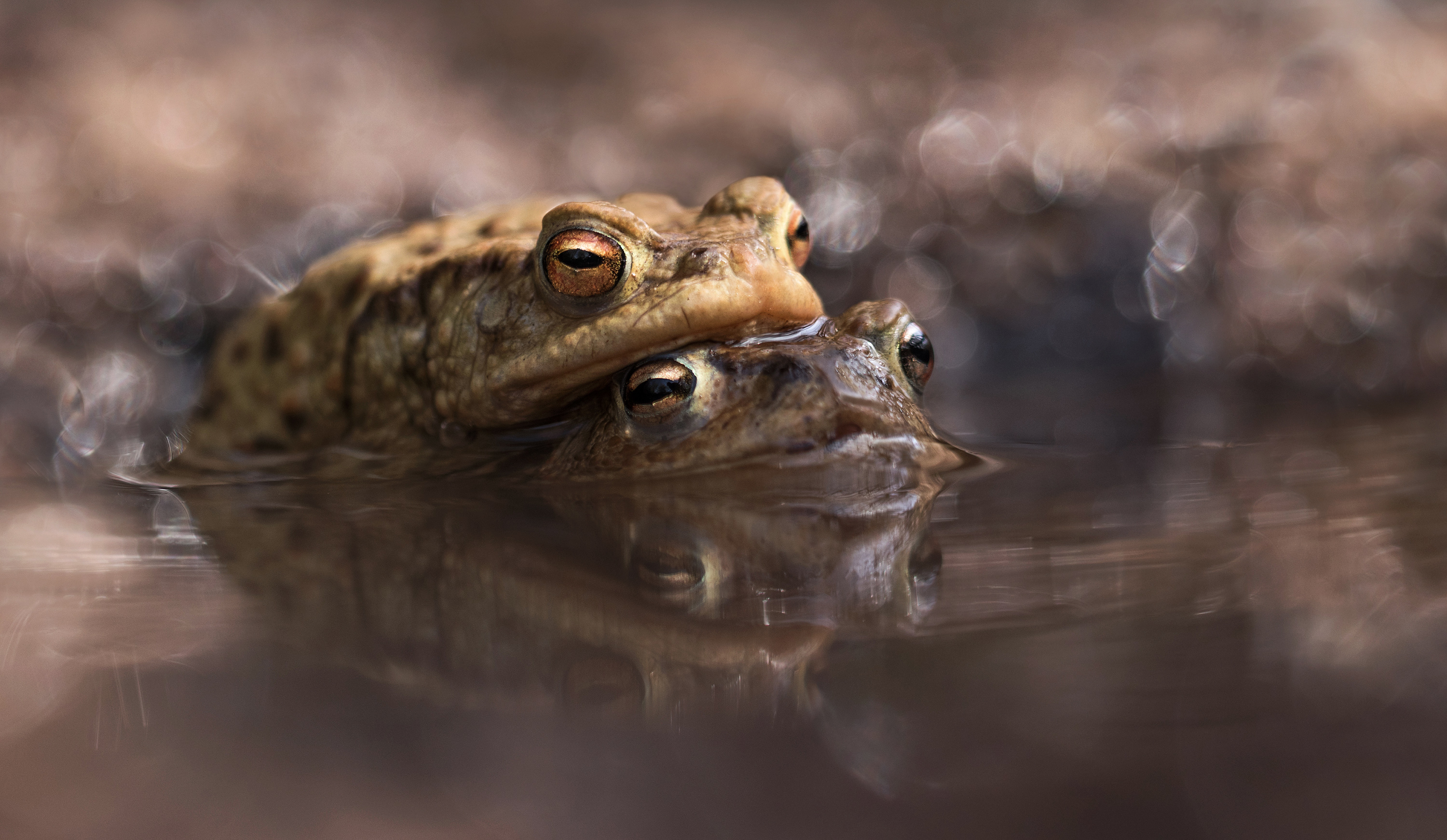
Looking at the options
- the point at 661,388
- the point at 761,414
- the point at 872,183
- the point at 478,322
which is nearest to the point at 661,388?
the point at 661,388

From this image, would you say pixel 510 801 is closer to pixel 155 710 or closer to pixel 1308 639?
pixel 155 710

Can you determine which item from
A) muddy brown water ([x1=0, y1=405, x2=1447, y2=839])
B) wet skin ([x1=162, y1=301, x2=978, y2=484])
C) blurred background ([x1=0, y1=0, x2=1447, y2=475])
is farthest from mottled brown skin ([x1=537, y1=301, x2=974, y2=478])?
blurred background ([x1=0, y1=0, x2=1447, y2=475])

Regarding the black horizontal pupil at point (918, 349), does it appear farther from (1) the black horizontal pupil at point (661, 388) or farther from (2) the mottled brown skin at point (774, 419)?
(1) the black horizontal pupil at point (661, 388)

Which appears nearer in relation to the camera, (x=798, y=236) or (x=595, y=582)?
(x=595, y=582)

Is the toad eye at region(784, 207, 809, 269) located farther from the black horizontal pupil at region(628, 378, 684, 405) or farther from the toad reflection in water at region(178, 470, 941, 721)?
the toad reflection in water at region(178, 470, 941, 721)

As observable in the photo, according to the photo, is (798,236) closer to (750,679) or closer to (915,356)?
(915,356)

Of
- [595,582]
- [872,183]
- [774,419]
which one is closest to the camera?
[595,582]
